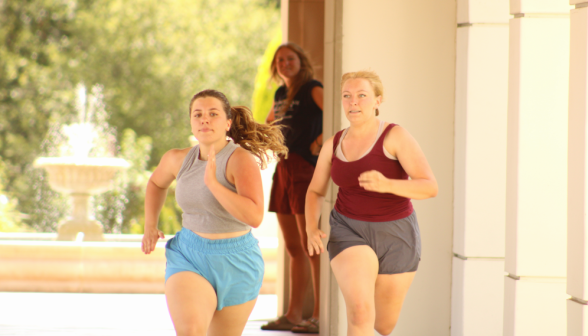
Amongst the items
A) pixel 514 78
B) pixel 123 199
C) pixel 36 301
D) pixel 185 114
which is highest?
pixel 185 114

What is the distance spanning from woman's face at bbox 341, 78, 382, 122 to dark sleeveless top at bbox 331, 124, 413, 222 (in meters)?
0.14

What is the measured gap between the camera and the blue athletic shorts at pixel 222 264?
9.09ft

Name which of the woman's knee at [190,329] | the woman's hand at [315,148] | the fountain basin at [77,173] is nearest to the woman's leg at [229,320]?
the woman's knee at [190,329]

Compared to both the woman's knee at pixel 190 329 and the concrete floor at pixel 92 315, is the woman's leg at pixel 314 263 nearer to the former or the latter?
the concrete floor at pixel 92 315

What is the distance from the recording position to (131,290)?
21.3 feet

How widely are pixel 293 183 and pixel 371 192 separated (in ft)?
6.04

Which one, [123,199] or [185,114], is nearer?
[123,199]

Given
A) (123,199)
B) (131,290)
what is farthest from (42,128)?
(131,290)

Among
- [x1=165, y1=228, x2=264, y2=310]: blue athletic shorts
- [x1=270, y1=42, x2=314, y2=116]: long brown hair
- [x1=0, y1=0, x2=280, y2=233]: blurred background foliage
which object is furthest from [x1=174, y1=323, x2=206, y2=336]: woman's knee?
[x1=0, y1=0, x2=280, y2=233]: blurred background foliage

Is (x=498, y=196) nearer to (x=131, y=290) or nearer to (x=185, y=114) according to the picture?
(x=131, y=290)

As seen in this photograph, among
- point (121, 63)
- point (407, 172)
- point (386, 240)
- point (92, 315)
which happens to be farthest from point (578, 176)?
point (121, 63)

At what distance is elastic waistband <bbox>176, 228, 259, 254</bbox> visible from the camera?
2.80m

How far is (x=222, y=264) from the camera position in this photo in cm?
278

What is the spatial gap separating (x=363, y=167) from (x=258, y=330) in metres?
2.40
